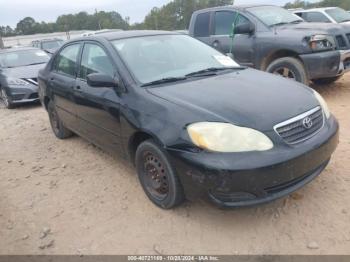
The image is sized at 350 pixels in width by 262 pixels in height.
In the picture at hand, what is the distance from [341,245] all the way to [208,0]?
4785 cm

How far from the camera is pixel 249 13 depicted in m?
7.27

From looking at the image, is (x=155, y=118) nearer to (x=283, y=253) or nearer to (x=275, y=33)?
(x=283, y=253)

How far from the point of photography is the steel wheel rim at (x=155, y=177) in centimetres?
327

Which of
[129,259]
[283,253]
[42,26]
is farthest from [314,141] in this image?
[42,26]

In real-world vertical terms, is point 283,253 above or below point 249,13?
below

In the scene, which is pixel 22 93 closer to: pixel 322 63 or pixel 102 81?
pixel 102 81

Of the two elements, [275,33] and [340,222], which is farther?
[275,33]

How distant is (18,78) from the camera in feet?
29.2

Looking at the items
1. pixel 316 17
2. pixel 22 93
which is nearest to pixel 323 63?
pixel 316 17

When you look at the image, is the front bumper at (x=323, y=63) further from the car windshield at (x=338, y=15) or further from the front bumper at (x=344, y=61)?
the car windshield at (x=338, y=15)

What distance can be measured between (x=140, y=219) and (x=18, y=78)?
6.81 metres

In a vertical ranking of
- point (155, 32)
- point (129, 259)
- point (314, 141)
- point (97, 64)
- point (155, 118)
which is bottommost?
point (129, 259)

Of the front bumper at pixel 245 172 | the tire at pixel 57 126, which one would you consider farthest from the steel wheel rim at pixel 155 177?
the tire at pixel 57 126

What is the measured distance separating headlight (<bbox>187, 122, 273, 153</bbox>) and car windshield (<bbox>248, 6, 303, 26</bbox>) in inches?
189
